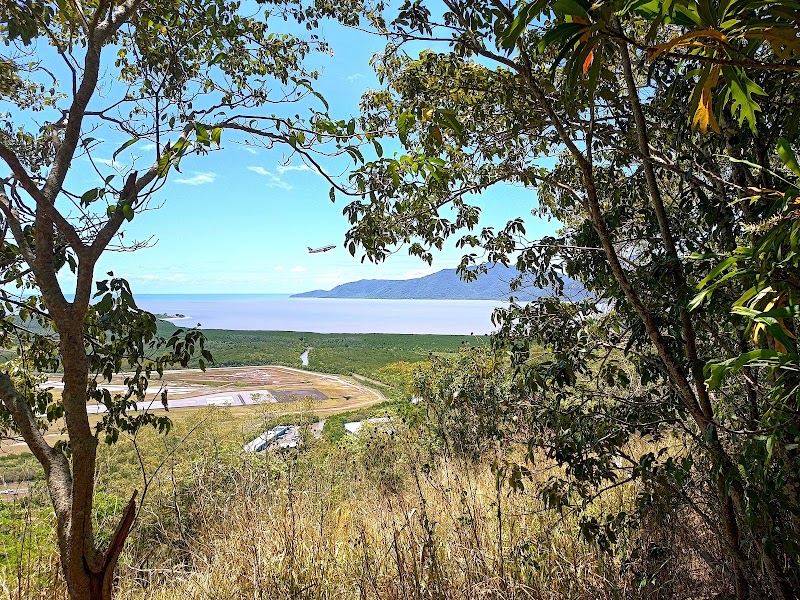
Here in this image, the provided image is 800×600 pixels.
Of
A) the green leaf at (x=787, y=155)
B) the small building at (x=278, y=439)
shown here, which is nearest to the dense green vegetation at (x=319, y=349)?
the small building at (x=278, y=439)

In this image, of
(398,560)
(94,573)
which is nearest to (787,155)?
(398,560)

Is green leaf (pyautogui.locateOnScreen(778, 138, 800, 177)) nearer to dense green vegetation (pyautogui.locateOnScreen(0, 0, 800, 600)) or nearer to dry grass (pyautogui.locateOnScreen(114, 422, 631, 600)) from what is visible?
dense green vegetation (pyautogui.locateOnScreen(0, 0, 800, 600))

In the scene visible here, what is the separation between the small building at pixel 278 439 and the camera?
17.5 ft

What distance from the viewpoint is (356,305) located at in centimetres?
13200

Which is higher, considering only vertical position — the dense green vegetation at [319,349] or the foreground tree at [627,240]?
the foreground tree at [627,240]

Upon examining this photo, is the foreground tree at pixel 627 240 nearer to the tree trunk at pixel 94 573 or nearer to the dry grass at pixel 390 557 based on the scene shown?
the dry grass at pixel 390 557

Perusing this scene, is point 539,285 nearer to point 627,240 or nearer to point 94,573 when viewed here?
point 627,240

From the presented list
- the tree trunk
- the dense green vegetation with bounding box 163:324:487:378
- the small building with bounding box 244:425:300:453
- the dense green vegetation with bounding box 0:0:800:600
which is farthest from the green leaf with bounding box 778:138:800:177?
the dense green vegetation with bounding box 163:324:487:378

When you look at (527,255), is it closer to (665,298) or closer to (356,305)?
(665,298)

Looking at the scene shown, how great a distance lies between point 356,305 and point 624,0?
132m

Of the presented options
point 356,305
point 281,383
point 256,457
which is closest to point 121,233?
point 256,457

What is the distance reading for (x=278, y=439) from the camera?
19.0ft

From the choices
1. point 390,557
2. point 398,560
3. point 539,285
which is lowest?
point 390,557

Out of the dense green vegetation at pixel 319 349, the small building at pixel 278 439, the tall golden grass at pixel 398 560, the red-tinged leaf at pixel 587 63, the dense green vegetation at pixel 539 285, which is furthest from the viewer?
the dense green vegetation at pixel 319 349
